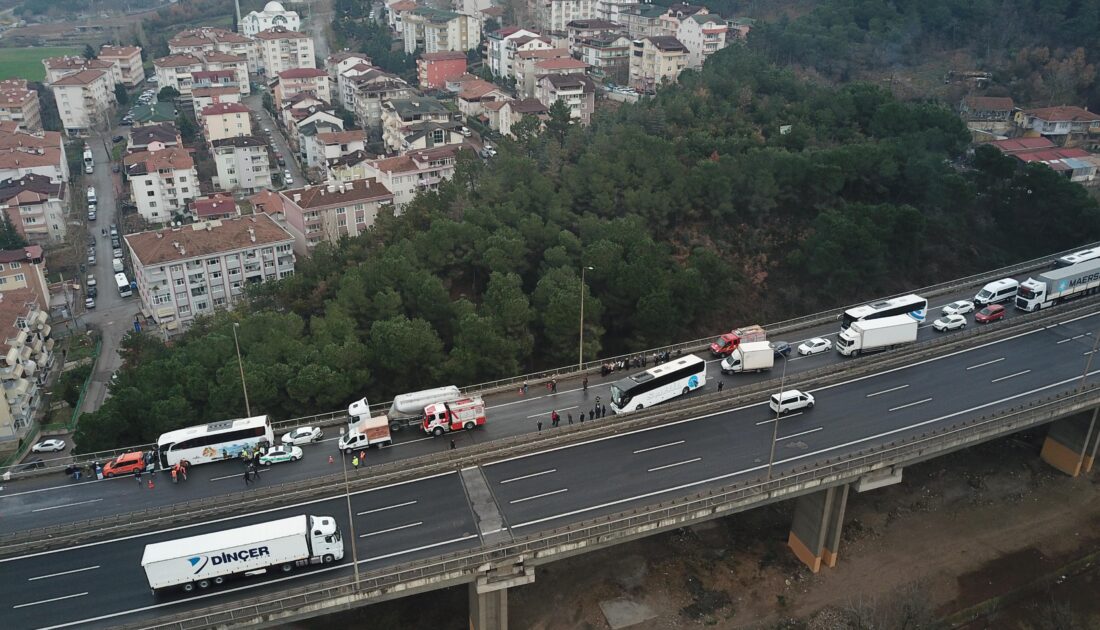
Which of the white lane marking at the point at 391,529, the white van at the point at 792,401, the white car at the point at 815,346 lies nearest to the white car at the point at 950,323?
the white car at the point at 815,346

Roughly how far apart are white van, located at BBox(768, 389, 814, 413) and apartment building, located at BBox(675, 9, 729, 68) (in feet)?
293

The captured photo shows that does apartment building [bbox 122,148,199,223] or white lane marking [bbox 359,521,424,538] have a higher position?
white lane marking [bbox 359,521,424,538]

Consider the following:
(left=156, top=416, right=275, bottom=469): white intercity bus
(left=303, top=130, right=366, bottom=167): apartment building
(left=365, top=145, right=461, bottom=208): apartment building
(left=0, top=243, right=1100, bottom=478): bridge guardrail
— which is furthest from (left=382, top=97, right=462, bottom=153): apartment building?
(left=156, top=416, right=275, bottom=469): white intercity bus

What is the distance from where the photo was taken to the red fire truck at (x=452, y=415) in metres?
36.8

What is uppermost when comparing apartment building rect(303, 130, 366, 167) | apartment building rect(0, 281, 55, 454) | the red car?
the red car

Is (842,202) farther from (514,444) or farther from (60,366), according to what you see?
(60,366)

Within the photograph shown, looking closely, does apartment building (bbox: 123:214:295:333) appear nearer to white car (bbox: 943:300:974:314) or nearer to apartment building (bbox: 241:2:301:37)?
white car (bbox: 943:300:974:314)

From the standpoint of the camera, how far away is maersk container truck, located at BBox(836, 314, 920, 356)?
4316 centimetres

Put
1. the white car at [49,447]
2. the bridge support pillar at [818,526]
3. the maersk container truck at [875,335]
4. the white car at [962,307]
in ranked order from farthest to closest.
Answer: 1. the white car at [49,447]
2. the white car at [962,307]
3. the maersk container truck at [875,335]
4. the bridge support pillar at [818,526]

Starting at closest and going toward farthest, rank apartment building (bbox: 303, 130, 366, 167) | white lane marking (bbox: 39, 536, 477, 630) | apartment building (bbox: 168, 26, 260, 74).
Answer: white lane marking (bbox: 39, 536, 477, 630)
apartment building (bbox: 303, 130, 366, 167)
apartment building (bbox: 168, 26, 260, 74)

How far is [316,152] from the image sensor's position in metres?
104

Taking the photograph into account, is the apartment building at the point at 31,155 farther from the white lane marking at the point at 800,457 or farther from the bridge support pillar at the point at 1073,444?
the bridge support pillar at the point at 1073,444

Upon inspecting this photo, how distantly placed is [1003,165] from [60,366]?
81.0m

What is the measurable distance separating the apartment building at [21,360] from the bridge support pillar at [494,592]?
41543mm
